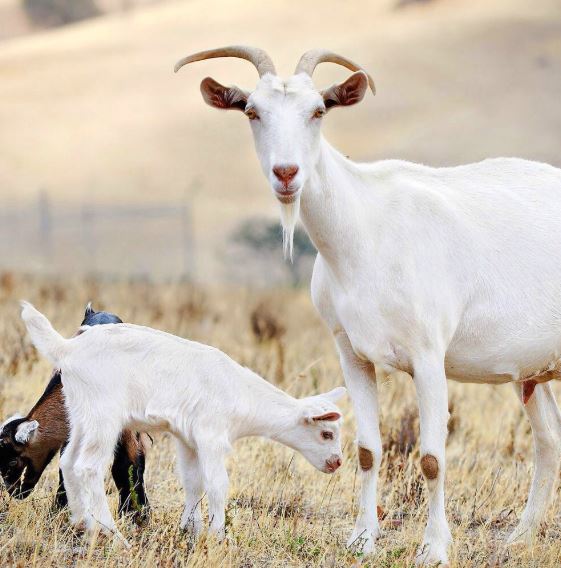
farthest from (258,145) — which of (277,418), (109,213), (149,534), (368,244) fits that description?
(109,213)

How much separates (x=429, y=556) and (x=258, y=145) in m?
2.36

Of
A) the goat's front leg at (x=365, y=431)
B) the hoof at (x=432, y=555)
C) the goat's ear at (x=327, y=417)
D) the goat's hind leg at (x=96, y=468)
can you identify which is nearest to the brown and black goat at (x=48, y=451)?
the goat's hind leg at (x=96, y=468)

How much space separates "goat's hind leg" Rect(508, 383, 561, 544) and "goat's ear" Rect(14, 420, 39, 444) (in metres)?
2.96

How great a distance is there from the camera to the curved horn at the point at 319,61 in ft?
20.0

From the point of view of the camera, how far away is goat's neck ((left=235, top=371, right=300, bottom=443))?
635 centimetres

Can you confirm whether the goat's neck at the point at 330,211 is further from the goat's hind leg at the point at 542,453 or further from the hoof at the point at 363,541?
the goat's hind leg at the point at 542,453

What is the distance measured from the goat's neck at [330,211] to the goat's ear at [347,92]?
26 cm

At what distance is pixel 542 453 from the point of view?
7.43 metres

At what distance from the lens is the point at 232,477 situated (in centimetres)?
782

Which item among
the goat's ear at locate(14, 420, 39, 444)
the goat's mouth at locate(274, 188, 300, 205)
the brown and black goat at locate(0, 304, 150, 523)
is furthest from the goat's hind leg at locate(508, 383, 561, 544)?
the goat's ear at locate(14, 420, 39, 444)

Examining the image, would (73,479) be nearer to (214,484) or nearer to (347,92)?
(214,484)

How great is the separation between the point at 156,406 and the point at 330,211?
1.37m

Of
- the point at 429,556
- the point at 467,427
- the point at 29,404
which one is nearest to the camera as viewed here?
the point at 429,556

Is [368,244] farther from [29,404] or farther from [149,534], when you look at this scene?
[29,404]
